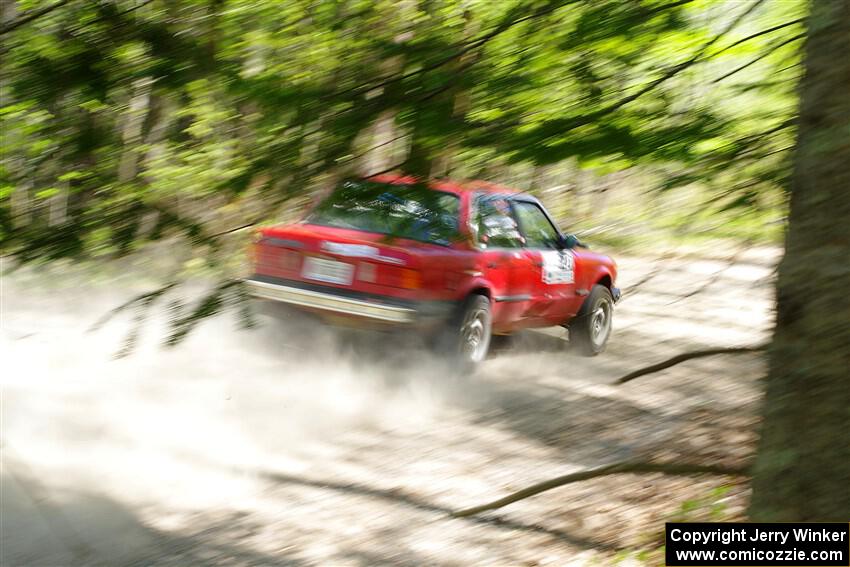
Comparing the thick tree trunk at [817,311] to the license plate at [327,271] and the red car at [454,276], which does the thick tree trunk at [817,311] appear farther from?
the license plate at [327,271]

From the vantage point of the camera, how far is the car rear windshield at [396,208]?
394cm

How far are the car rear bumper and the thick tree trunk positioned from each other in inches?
158

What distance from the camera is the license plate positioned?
7273 mm

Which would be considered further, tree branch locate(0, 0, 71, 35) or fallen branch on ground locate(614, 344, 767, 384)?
fallen branch on ground locate(614, 344, 767, 384)

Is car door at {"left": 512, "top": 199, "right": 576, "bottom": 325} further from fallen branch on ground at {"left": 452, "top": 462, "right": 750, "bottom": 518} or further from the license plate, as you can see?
fallen branch on ground at {"left": 452, "top": 462, "right": 750, "bottom": 518}

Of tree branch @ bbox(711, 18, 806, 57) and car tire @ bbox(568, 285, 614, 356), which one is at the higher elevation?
tree branch @ bbox(711, 18, 806, 57)

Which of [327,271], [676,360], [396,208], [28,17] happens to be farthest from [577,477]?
[327,271]

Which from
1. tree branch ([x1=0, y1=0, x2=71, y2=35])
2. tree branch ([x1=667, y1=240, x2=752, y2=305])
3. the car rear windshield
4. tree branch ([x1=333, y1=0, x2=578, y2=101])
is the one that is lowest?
tree branch ([x1=667, y1=240, x2=752, y2=305])

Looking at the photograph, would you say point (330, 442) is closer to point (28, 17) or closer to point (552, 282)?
point (552, 282)

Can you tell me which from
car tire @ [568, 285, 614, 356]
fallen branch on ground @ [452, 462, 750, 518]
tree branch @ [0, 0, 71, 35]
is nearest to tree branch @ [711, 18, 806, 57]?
fallen branch on ground @ [452, 462, 750, 518]

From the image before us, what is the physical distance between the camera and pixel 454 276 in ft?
24.3

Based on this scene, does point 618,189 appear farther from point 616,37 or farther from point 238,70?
point 238,70

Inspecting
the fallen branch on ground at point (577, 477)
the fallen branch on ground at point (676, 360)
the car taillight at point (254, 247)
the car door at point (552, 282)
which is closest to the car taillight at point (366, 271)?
the car door at point (552, 282)

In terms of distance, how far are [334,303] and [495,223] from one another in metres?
2.84
